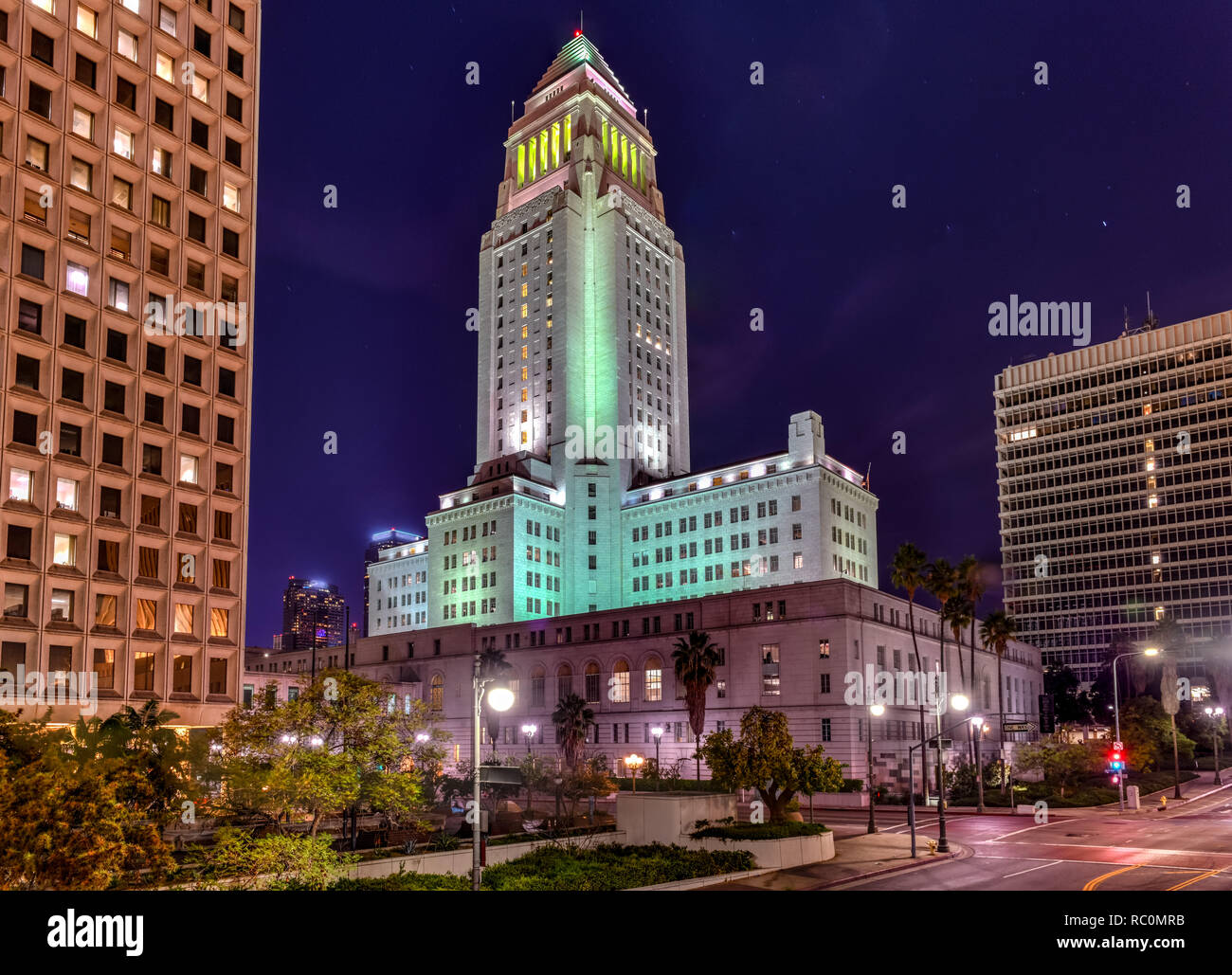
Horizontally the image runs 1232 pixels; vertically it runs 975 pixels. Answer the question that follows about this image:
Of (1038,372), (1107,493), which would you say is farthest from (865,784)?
(1038,372)

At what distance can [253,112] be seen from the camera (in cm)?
6600

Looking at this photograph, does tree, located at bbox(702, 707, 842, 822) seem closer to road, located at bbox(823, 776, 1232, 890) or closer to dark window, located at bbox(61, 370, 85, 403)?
road, located at bbox(823, 776, 1232, 890)

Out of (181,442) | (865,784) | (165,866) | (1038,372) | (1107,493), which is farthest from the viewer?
(1038,372)

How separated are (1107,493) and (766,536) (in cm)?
9167

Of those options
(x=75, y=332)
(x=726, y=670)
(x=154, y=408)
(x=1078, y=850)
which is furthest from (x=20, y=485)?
(x=726, y=670)

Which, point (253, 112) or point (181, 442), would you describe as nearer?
point (181, 442)

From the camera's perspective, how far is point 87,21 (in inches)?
2231

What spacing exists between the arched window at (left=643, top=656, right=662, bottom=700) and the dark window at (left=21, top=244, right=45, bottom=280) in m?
67.3

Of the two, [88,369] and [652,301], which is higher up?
[652,301]

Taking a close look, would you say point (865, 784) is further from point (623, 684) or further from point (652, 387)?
point (652, 387)

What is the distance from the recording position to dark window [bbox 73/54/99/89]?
183ft

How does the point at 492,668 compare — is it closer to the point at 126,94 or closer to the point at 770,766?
the point at 770,766

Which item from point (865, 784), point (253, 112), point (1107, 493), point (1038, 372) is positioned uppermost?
point (1038, 372)

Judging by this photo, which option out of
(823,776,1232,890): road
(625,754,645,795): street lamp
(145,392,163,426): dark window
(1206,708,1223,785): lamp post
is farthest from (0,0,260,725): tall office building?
(1206,708,1223,785): lamp post
